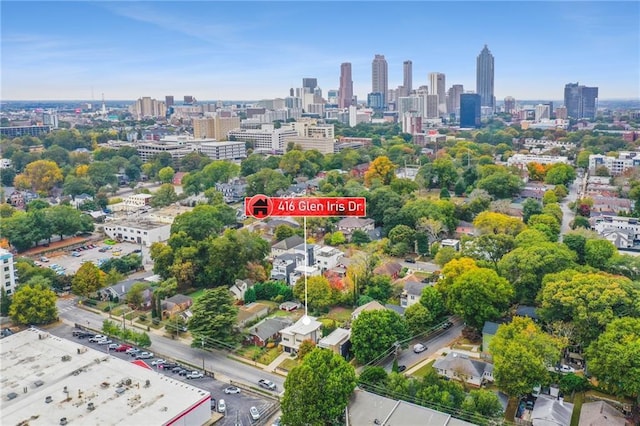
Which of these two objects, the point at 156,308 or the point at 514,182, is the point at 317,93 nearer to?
the point at 514,182

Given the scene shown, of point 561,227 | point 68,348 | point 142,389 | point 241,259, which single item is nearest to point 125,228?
point 241,259

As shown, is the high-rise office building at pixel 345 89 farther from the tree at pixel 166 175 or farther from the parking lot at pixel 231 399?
the parking lot at pixel 231 399

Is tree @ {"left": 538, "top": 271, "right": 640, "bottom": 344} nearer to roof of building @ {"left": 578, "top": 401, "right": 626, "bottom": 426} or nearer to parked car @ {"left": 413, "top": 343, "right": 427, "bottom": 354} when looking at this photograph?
roof of building @ {"left": 578, "top": 401, "right": 626, "bottom": 426}

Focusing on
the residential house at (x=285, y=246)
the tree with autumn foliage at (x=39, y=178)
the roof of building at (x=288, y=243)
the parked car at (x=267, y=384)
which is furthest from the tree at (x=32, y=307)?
the tree with autumn foliage at (x=39, y=178)

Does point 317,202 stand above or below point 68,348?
above

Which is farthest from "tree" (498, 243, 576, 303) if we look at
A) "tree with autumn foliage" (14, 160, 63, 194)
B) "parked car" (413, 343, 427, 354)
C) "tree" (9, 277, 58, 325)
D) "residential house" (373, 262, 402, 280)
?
"tree with autumn foliage" (14, 160, 63, 194)

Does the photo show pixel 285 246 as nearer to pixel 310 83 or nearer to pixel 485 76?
pixel 485 76
